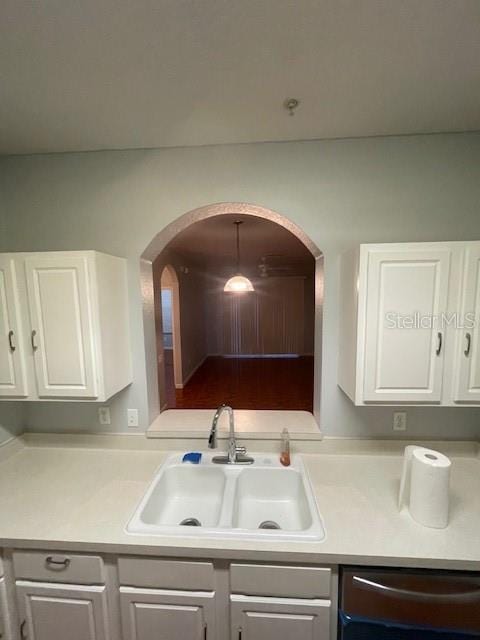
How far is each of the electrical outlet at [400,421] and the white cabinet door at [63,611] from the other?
5.02 ft

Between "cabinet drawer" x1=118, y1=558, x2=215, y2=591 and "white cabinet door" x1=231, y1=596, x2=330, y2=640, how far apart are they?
137mm

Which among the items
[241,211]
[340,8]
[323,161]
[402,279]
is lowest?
[402,279]

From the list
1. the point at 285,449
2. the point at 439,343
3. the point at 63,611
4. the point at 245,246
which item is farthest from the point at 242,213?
the point at 245,246

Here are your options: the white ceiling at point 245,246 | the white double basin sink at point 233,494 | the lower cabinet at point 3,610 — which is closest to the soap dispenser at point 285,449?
the white double basin sink at point 233,494

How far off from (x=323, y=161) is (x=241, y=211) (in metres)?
0.50

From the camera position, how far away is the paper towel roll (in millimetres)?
1085

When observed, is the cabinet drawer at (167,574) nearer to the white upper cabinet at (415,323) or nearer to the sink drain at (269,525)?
the sink drain at (269,525)

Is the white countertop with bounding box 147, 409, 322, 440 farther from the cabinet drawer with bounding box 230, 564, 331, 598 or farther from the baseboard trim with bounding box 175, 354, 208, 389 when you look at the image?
the baseboard trim with bounding box 175, 354, 208, 389

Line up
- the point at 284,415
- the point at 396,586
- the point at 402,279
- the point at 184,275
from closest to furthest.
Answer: the point at 396,586 → the point at 402,279 → the point at 284,415 → the point at 184,275

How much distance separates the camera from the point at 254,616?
3.42 ft

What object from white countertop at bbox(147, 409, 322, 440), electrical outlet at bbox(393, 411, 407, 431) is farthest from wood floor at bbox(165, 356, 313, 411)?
electrical outlet at bbox(393, 411, 407, 431)

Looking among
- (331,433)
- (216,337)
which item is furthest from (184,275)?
(331,433)

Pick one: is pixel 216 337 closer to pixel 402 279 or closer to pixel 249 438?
pixel 249 438

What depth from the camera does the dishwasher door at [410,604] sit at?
3.22ft
